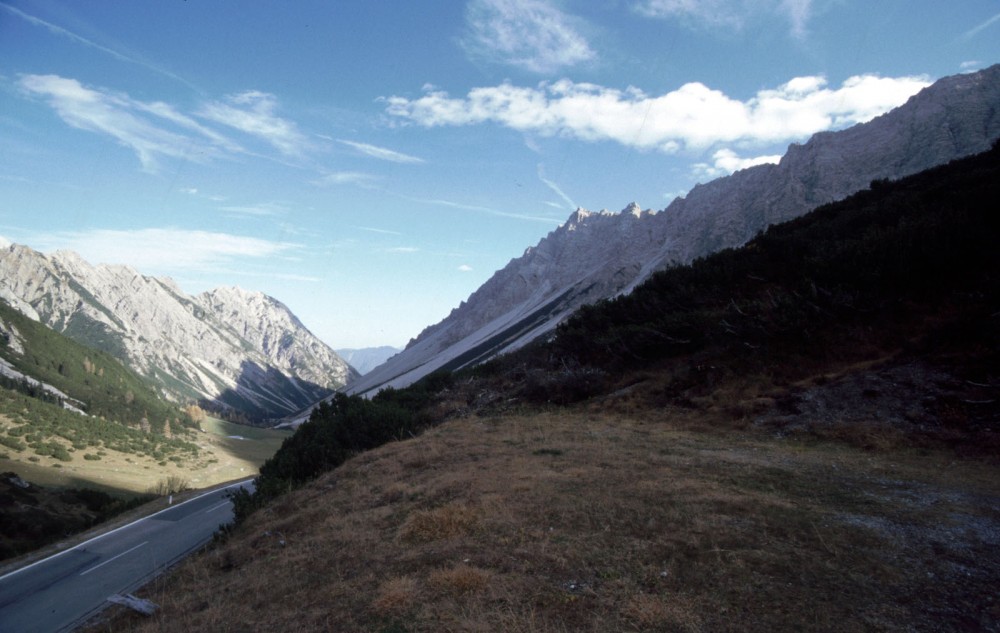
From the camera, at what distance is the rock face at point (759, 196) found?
84.2 metres

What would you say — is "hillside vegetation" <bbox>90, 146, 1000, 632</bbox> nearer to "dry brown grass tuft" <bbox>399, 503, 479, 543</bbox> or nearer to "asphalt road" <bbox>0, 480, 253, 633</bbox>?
"dry brown grass tuft" <bbox>399, 503, 479, 543</bbox>

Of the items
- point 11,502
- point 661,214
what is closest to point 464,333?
point 661,214

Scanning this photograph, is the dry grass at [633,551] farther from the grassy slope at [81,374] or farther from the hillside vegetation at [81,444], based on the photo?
the grassy slope at [81,374]

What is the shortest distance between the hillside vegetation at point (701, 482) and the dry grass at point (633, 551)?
0.14 ft

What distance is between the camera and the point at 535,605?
6219 mm

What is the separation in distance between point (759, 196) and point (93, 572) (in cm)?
13445

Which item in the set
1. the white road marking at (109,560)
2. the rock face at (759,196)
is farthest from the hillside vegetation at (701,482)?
the rock face at (759,196)

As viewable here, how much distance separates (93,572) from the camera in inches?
731

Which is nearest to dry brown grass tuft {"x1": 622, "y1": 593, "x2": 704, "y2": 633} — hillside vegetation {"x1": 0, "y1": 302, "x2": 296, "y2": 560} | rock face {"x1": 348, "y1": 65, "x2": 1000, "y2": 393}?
hillside vegetation {"x1": 0, "y1": 302, "x2": 296, "y2": 560}

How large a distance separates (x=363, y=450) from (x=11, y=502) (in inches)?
1286

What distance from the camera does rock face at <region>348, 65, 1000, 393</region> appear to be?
84.2m

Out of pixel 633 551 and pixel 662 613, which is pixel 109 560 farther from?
pixel 662 613

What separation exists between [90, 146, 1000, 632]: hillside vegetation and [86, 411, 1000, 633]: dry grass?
4 cm

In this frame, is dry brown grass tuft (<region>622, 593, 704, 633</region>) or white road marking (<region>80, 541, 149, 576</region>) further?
white road marking (<region>80, 541, 149, 576</region>)
